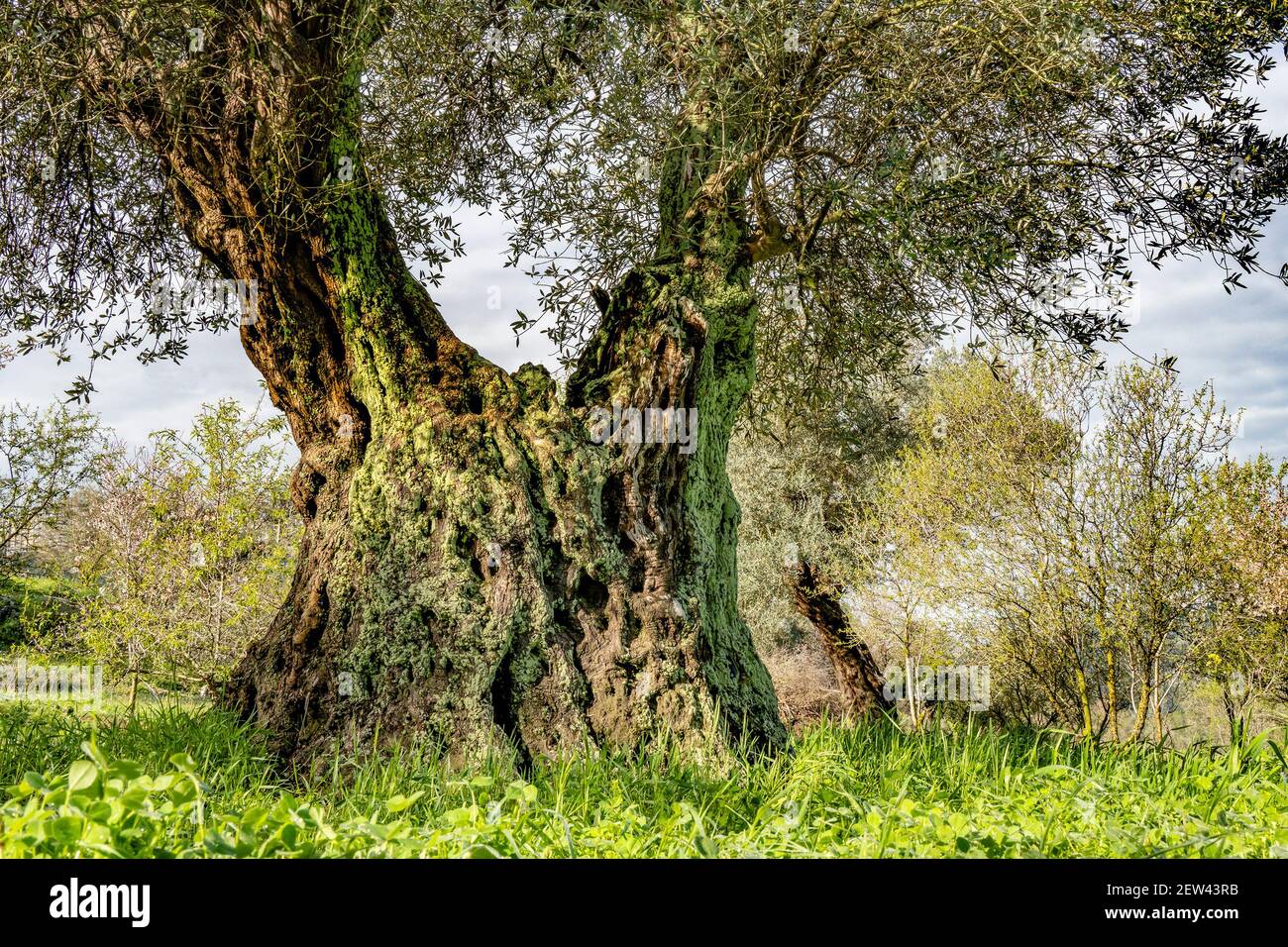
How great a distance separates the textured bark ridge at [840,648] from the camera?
8.95 metres

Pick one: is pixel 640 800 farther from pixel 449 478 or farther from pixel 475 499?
pixel 449 478

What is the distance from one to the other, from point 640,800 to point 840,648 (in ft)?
19.4

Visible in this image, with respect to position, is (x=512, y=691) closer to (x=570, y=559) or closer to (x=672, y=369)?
(x=570, y=559)

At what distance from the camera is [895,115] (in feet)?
17.9

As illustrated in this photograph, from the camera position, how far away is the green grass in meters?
2.34

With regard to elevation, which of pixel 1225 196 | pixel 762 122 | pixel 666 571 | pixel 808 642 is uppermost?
pixel 762 122

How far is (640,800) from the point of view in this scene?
370cm

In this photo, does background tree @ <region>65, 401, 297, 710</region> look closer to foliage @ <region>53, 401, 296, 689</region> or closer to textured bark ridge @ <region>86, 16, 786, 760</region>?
foliage @ <region>53, 401, 296, 689</region>

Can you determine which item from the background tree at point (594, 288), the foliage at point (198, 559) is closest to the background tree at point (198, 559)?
the foliage at point (198, 559)

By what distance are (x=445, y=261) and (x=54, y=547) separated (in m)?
12.6

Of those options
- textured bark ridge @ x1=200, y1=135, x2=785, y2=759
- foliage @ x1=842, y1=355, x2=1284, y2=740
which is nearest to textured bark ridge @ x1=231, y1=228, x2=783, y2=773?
textured bark ridge @ x1=200, y1=135, x2=785, y2=759

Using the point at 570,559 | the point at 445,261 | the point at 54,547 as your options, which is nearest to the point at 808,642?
the point at 445,261

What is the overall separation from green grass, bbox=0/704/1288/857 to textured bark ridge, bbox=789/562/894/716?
3.56 metres
